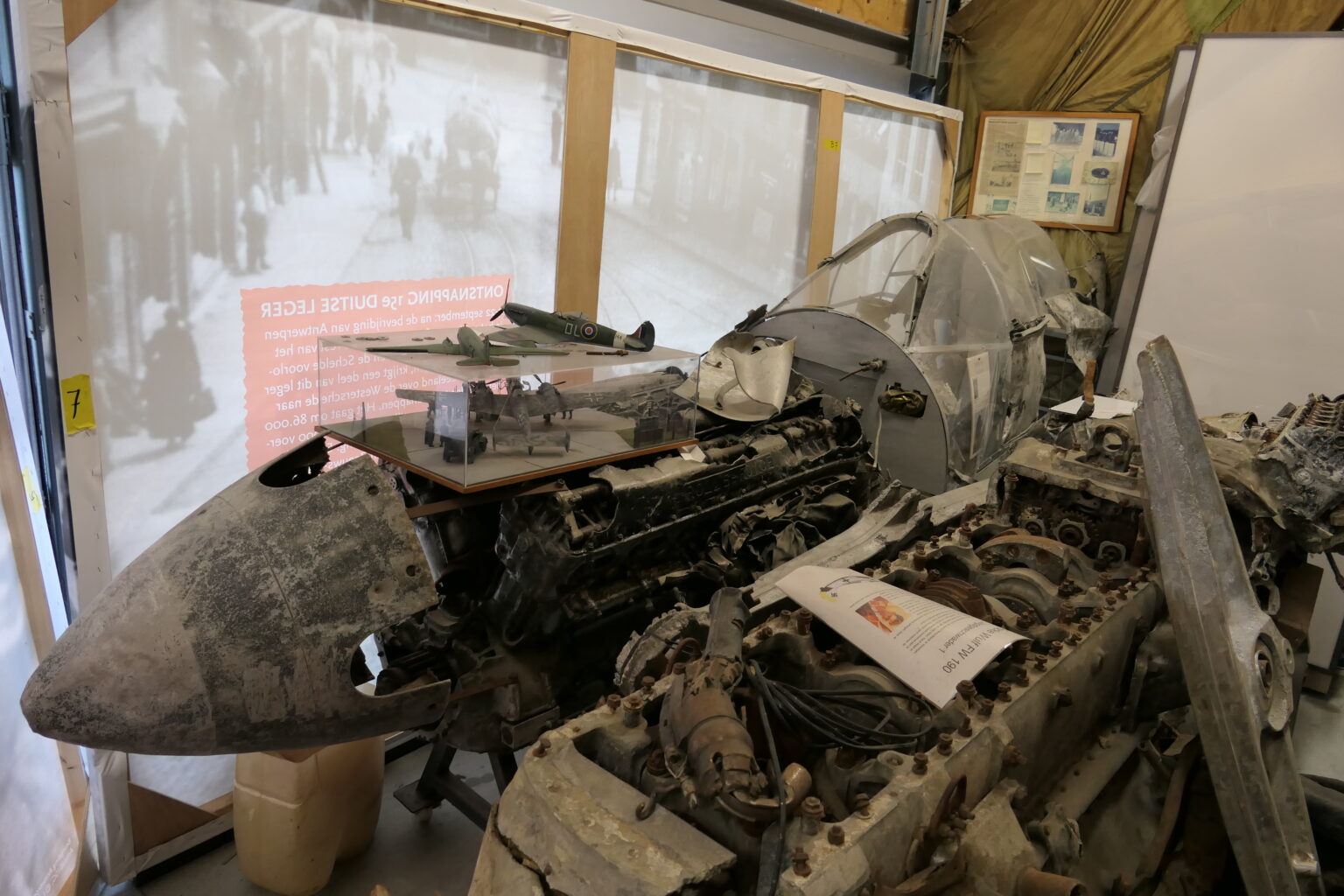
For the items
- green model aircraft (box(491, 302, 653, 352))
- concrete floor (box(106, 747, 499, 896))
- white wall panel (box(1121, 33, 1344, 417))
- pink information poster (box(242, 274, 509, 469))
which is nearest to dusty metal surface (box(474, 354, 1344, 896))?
green model aircraft (box(491, 302, 653, 352))

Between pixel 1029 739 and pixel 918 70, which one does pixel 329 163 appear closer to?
pixel 1029 739

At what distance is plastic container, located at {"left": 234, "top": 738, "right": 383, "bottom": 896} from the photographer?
297 centimetres

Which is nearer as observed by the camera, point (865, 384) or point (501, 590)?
point (501, 590)

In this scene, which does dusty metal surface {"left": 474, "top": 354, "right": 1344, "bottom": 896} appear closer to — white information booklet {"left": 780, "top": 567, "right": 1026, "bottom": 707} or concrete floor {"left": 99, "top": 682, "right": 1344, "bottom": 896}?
white information booklet {"left": 780, "top": 567, "right": 1026, "bottom": 707}

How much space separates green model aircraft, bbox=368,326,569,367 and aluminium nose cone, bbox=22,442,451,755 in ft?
1.88

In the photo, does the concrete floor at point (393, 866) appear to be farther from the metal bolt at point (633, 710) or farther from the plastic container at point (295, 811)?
the metal bolt at point (633, 710)

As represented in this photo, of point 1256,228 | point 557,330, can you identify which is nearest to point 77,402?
point 557,330

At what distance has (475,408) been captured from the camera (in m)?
2.85

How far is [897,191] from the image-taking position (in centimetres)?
647

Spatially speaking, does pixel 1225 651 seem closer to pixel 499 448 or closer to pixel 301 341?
pixel 499 448

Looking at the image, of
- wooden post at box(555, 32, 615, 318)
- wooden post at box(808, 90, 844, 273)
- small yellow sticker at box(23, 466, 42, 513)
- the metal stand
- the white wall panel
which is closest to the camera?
small yellow sticker at box(23, 466, 42, 513)

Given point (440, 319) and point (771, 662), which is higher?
point (440, 319)

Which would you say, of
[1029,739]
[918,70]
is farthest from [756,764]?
[918,70]

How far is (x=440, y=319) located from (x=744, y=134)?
245 centimetres
